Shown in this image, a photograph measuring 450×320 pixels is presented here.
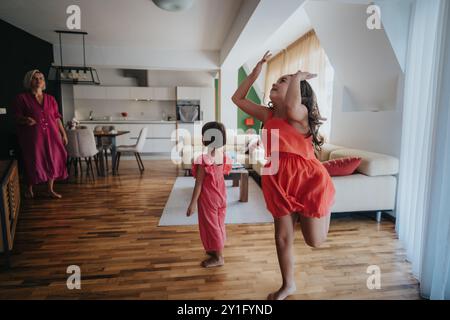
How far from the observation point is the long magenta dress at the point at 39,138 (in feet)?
11.0

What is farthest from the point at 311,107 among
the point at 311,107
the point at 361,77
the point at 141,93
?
the point at 141,93

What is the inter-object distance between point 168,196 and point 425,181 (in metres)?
2.88

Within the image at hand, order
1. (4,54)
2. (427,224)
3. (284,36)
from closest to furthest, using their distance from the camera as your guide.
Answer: (427,224)
(4,54)
(284,36)

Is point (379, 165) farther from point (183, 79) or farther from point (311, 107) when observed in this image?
point (183, 79)

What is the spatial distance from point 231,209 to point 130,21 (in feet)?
10.6

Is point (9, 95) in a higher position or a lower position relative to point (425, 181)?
higher

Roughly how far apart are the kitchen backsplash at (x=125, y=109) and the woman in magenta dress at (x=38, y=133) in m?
4.43

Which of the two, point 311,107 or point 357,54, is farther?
point 357,54

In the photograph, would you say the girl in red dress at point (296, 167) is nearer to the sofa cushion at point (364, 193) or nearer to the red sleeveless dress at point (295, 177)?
the red sleeveless dress at point (295, 177)

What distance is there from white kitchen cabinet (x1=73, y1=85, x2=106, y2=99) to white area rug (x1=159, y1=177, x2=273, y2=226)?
4.71m

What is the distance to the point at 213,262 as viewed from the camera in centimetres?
198

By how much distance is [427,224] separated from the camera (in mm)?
1641
